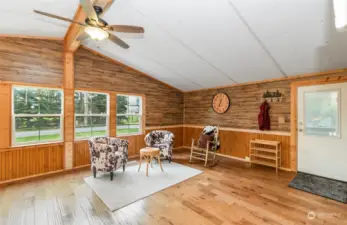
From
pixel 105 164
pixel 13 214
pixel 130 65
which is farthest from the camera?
pixel 130 65

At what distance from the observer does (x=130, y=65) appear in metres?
4.79

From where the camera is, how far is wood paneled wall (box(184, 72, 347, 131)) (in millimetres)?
3940

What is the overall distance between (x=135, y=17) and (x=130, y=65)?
2.24 m

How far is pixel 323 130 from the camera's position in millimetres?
3432

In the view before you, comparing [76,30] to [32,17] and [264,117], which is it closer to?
[32,17]

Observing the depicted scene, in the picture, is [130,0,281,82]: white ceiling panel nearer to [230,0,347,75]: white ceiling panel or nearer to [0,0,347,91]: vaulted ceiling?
[0,0,347,91]: vaulted ceiling

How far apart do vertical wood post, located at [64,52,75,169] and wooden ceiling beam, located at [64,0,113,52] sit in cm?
30

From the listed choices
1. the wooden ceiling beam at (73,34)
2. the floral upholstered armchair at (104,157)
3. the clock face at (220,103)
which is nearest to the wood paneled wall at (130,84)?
the wooden ceiling beam at (73,34)

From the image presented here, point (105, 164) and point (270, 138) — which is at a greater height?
point (270, 138)

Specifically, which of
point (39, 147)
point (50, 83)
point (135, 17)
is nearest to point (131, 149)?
point (39, 147)

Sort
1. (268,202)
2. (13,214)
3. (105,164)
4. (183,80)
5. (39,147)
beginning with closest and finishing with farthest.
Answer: (13,214) → (268,202) → (105,164) → (39,147) → (183,80)

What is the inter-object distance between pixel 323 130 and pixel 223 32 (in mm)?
2878

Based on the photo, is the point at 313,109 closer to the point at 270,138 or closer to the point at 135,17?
the point at 270,138

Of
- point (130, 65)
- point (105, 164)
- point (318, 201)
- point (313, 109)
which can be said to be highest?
point (130, 65)
